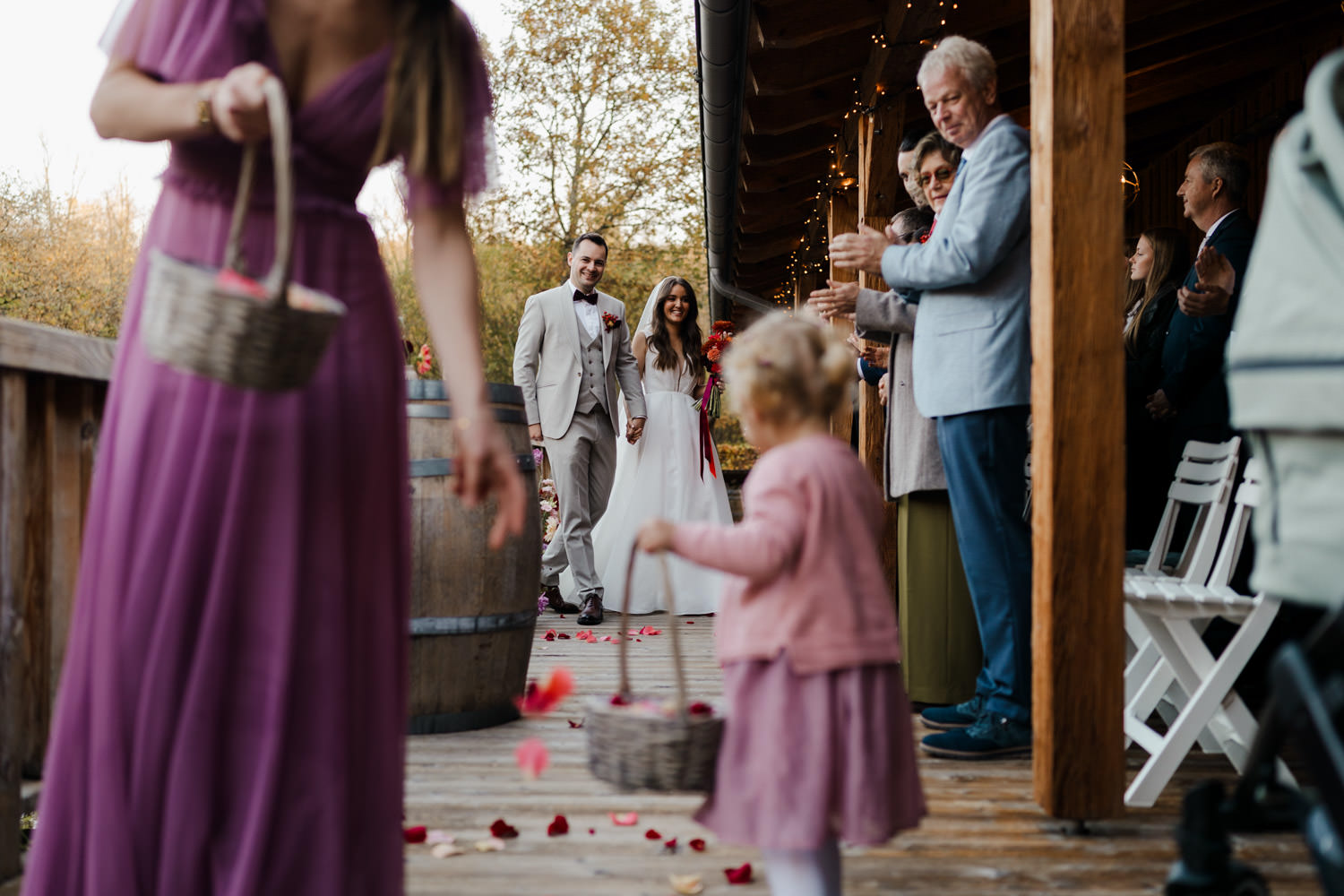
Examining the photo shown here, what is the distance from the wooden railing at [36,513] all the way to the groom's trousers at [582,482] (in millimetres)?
3374

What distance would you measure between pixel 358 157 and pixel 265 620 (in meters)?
0.64

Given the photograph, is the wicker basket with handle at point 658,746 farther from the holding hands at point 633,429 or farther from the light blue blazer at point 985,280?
the holding hands at point 633,429

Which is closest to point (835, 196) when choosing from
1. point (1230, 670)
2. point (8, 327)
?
point (1230, 670)

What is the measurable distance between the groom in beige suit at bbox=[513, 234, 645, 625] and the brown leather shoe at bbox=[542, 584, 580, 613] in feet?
1.81

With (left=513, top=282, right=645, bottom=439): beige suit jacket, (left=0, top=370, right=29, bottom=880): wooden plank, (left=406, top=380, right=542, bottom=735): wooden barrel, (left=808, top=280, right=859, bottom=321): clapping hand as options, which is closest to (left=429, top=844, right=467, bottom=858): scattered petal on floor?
(left=0, top=370, right=29, bottom=880): wooden plank

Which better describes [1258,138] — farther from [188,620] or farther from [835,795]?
[188,620]

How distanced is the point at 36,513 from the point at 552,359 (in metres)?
3.87

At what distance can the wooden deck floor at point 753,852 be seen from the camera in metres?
2.24

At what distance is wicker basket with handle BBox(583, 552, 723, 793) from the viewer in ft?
5.51

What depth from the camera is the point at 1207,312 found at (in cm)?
372

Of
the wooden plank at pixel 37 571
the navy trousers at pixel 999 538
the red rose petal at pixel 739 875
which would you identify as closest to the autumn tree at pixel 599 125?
the navy trousers at pixel 999 538

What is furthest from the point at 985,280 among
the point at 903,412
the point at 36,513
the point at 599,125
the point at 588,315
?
the point at 599,125

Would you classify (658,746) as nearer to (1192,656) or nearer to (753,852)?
(753,852)

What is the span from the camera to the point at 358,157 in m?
1.65
